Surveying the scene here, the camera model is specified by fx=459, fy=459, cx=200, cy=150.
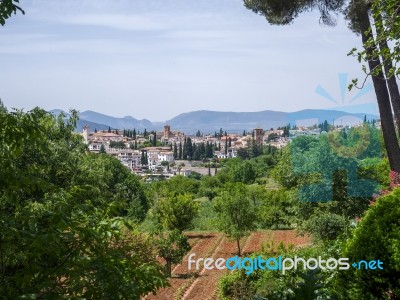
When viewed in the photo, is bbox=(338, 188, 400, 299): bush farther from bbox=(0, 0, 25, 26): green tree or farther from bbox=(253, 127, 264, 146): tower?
bbox=(253, 127, 264, 146): tower

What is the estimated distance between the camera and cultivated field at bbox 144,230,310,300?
1126cm

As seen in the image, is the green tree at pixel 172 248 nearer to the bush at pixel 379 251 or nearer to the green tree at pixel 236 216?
the green tree at pixel 236 216

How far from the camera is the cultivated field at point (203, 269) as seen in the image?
36.9 ft

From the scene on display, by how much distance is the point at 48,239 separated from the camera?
2.39 meters

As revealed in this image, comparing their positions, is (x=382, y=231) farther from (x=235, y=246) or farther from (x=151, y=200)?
(x=151, y=200)

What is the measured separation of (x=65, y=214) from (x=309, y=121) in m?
7.79

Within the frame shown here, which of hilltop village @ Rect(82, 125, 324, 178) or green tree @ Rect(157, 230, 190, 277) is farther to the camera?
hilltop village @ Rect(82, 125, 324, 178)

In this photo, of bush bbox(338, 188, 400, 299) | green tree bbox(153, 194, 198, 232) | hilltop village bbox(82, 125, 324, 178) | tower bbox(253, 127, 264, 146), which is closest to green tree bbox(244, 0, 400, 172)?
bush bbox(338, 188, 400, 299)

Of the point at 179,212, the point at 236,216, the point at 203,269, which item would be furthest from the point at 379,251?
the point at 179,212

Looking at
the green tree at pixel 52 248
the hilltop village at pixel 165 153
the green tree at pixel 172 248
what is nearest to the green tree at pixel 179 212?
the green tree at pixel 172 248

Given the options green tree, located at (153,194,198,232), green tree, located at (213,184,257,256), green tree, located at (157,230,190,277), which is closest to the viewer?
green tree, located at (157,230,190,277)

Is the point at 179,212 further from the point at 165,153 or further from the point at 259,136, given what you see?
the point at 165,153

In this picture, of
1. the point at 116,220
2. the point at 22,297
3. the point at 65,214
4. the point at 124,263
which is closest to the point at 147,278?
the point at 124,263

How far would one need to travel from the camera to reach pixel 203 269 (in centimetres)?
1531
